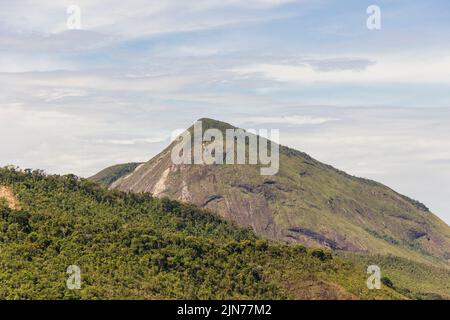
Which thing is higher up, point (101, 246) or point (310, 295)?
point (101, 246)

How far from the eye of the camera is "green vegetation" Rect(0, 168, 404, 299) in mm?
151450

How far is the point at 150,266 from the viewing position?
168750 millimetres

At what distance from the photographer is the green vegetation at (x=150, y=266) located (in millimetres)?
151450
